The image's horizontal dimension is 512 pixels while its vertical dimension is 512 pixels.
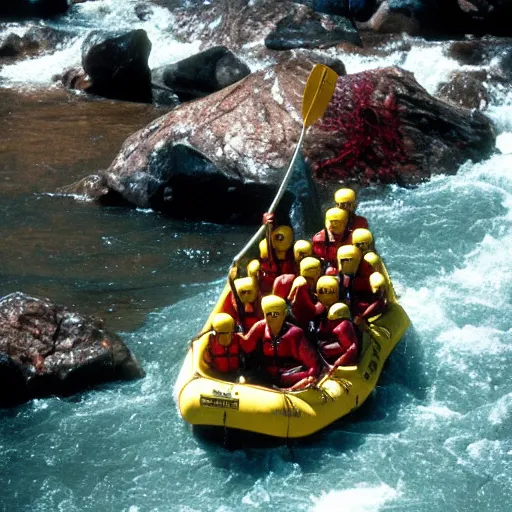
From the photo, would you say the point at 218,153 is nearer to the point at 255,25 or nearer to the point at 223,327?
the point at 223,327

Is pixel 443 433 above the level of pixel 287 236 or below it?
below

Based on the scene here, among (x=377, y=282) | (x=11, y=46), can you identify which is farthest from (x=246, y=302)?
(x=11, y=46)

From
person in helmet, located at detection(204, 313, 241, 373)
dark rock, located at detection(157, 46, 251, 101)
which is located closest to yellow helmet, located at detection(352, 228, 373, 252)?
person in helmet, located at detection(204, 313, 241, 373)

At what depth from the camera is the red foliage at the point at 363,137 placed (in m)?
10.7

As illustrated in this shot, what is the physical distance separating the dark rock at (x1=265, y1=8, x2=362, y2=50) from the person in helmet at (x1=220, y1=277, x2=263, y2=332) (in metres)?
8.23

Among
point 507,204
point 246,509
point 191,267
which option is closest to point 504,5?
point 507,204

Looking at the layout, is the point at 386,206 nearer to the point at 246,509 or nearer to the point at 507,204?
the point at 507,204

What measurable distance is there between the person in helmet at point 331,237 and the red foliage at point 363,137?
8.51ft

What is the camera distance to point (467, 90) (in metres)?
13.0

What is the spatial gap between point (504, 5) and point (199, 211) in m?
7.53

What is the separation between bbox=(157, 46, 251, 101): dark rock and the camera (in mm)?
13461

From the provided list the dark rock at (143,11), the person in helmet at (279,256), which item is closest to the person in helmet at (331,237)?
the person in helmet at (279,256)

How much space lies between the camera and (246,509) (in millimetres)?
6141

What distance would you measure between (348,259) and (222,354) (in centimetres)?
136
